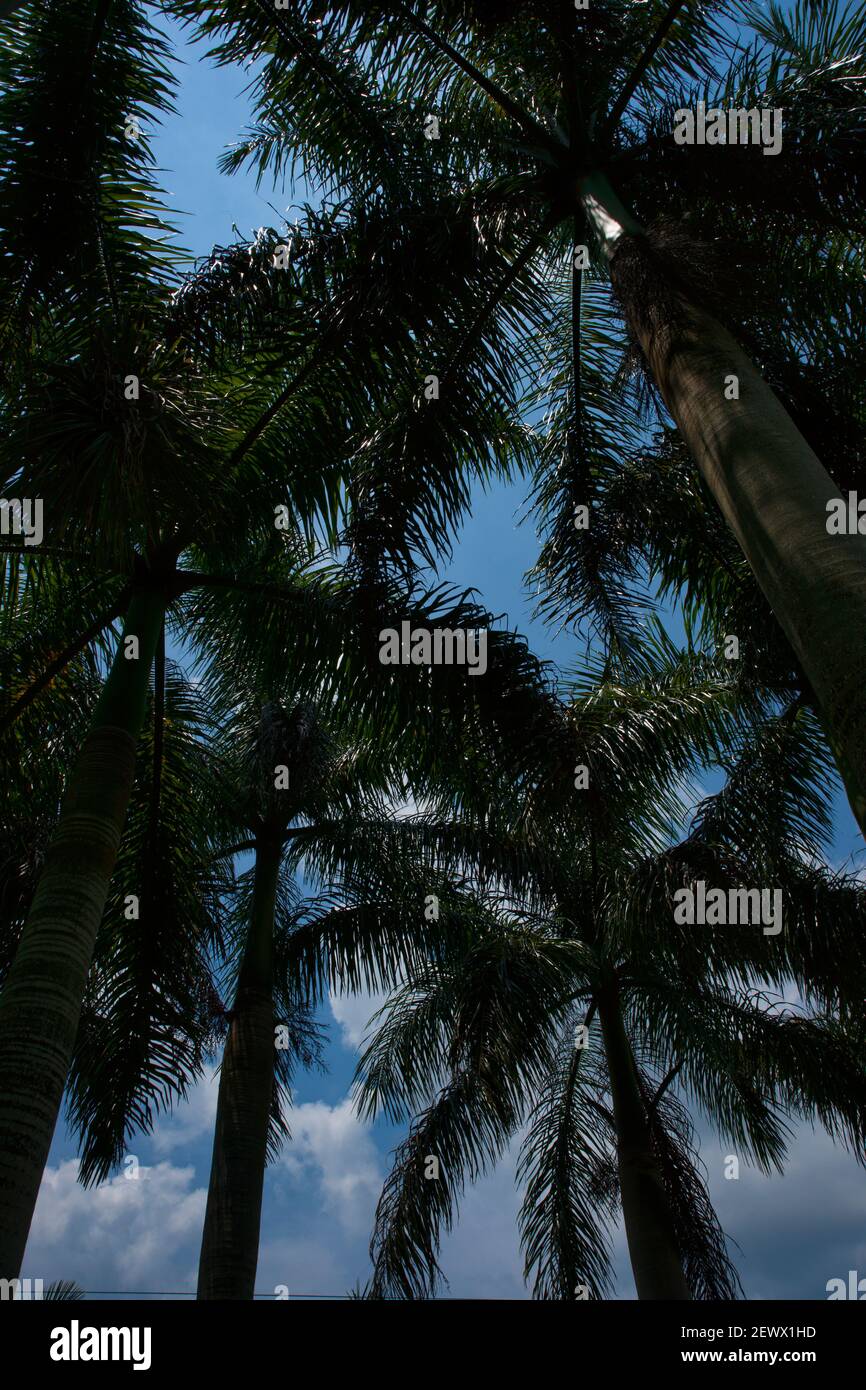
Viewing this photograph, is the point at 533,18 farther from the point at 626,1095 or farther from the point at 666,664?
the point at 626,1095

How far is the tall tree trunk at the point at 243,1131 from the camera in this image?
330 inches

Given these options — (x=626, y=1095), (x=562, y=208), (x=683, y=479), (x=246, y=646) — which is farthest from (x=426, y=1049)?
(x=562, y=208)

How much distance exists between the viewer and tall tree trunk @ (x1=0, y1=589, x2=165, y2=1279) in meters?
4.18

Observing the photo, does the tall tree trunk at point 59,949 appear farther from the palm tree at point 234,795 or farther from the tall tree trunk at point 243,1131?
the tall tree trunk at point 243,1131

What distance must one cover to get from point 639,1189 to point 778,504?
24.9 ft

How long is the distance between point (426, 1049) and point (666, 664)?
17.2ft

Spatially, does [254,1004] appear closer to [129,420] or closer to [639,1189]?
[639,1189]

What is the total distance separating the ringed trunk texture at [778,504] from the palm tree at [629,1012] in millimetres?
1977

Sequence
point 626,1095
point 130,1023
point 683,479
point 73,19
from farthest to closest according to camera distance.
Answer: point 626,1095 < point 683,479 < point 130,1023 < point 73,19

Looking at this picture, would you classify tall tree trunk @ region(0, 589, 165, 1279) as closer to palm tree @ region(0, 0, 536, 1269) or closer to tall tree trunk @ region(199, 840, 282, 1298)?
palm tree @ region(0, 0, 536, 1269)

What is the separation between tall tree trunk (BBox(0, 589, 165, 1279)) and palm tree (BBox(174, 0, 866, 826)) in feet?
11.3

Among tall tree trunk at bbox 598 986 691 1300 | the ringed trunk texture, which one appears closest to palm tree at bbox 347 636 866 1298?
tall tree trunk at bbox 598 986 691 1300

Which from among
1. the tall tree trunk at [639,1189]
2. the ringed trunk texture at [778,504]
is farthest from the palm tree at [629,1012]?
the ringed trunk texture at [778,504]

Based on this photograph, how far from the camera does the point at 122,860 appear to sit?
24.0ft
